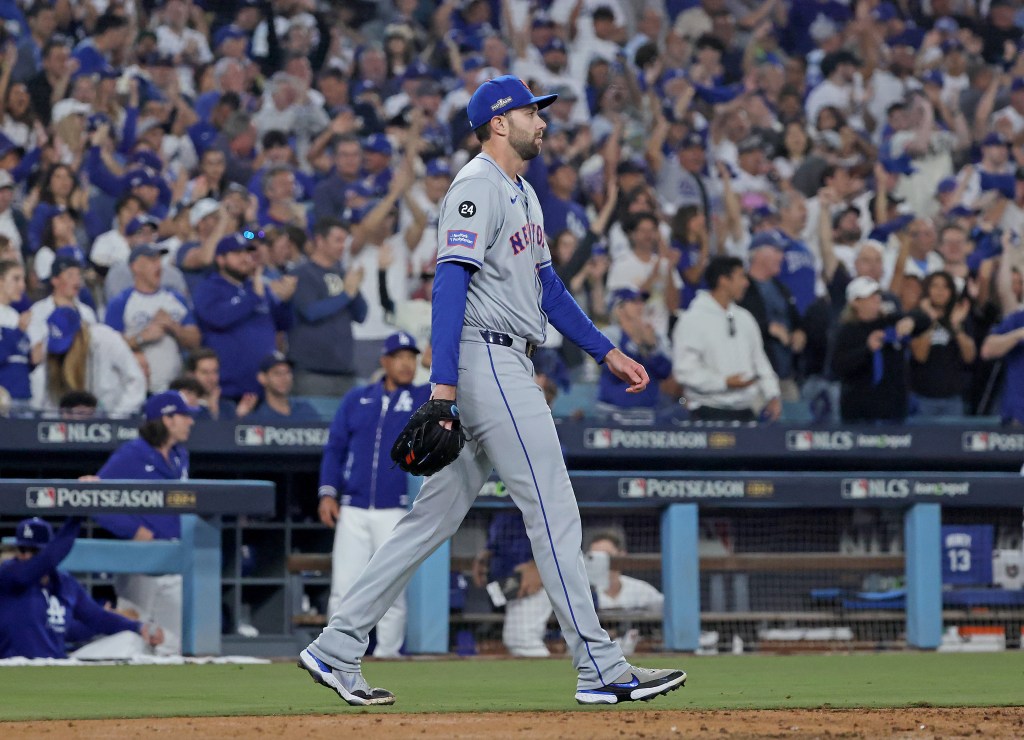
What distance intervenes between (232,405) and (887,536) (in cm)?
406

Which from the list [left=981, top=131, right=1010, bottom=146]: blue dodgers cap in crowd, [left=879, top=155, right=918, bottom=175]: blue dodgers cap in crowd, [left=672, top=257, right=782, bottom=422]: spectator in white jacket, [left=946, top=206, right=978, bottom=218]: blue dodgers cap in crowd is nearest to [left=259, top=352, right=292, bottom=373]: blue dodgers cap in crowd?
[left=672, top=257, right=782, bottom=422]: spectator in white jacket

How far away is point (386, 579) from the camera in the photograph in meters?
4.93

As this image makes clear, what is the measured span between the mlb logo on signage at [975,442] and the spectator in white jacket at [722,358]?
1.22 metres

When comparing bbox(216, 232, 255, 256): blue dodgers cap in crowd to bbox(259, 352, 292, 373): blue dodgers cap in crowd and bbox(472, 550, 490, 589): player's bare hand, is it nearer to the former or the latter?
bbox(259, 352, 292, 373): blue dodgers cap in crowd

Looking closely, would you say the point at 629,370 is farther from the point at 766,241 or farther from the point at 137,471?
the point at 766,241

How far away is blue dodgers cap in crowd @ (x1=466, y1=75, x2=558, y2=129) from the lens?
498cm

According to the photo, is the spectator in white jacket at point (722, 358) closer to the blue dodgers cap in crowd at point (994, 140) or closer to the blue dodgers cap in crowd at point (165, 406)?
the blue dodgers cap in crowd at point (165, 406)

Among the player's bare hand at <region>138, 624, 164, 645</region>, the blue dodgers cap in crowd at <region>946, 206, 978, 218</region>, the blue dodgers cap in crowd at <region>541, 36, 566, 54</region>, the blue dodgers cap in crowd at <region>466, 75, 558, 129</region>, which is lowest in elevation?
the player's bare hand at <region>138, 624, 164, 645</region>

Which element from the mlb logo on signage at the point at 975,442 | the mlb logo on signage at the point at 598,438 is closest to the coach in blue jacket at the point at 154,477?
the mlb logo on signage at the point at 598,438

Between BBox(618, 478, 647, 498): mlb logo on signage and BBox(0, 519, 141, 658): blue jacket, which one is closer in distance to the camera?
BBox(0, 519, 141, 658): blue jacket

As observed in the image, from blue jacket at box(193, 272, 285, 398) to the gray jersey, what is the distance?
541 centimetres

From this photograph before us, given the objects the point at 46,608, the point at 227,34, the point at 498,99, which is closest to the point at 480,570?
the point at 46,608

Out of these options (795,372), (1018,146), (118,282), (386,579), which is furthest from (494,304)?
(1018,146)

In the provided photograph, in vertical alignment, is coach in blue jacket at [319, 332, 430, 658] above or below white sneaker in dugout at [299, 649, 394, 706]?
above
